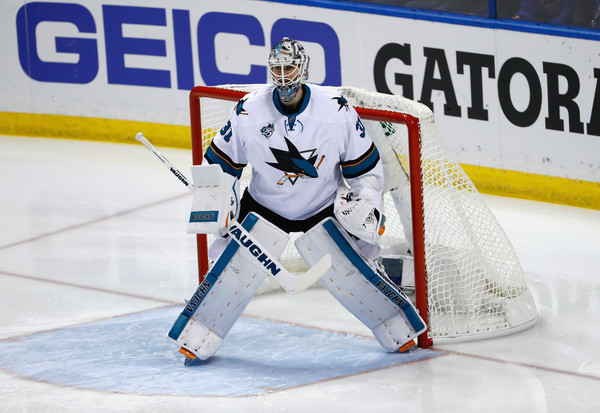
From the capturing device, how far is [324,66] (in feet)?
22.2

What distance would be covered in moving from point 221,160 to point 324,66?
2.80 m

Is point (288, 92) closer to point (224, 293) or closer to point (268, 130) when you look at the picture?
point (268, 130)

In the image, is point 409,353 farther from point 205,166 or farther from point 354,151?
point 205,166

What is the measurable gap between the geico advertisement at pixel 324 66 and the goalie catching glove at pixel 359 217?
7.41 feet

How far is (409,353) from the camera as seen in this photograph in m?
4.20

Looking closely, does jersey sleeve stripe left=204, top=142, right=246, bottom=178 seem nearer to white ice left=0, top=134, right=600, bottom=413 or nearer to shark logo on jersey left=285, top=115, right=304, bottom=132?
shark logo on jersey left=285, top=115, right=304, bottom=132

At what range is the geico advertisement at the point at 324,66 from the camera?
19.6ft

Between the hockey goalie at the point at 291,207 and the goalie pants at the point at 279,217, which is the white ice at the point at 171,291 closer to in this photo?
the hockey goalie at the point at 291,207

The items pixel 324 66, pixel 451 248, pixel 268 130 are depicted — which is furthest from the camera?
pixel 324 66

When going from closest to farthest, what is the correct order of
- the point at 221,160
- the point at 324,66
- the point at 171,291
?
the point at 221,160 < the point at 171,291 < the point at 324,66

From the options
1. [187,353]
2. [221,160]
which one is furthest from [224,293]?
[221,160]

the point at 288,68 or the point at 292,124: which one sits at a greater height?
the point at 288,68

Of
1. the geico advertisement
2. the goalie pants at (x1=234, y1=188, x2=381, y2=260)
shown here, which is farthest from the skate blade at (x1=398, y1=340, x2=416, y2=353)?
the geico advertisement

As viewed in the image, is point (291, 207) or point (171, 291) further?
point (171, 291)
